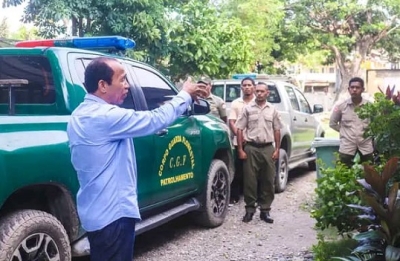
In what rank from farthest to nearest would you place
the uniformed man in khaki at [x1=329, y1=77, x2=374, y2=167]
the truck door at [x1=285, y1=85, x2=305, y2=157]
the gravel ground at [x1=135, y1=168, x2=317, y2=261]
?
the truck door at [x1=285, y1=85, x2=305, y2=157] → the uniformed man in khaki at [x1=329, y1=77, x2=374, y2=167] → the gravel ground at [x1=135, y1=168, x2=317, y2=261]

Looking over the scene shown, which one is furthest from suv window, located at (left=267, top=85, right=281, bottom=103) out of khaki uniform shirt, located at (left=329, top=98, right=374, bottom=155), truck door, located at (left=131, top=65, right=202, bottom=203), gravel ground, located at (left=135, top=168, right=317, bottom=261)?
truck door, located at (left=131, top=65, right=202, bottom=203)

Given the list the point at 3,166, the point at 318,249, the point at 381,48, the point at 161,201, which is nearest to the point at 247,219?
the point at 161,201

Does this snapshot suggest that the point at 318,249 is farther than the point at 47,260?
Yes

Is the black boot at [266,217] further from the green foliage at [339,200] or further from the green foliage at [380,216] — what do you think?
the green foliage at [380,216]

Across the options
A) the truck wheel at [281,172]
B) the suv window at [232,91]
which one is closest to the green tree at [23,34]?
the suv window at [232,91]

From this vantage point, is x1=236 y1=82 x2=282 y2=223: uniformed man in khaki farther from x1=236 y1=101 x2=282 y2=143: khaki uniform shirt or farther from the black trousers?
the black trousers

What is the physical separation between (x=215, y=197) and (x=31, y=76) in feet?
9.47

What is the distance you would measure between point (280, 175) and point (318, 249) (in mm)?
4683

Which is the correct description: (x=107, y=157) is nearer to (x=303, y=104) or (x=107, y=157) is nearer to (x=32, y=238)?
(x=32, y=238)

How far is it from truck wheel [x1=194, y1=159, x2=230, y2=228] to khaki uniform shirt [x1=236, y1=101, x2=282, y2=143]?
54cm

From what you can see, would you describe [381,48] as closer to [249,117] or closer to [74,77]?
[249,117]

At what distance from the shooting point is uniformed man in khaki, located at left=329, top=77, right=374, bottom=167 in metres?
6.32

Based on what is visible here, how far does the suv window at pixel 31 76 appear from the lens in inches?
175

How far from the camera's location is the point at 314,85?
5022 centimetres
